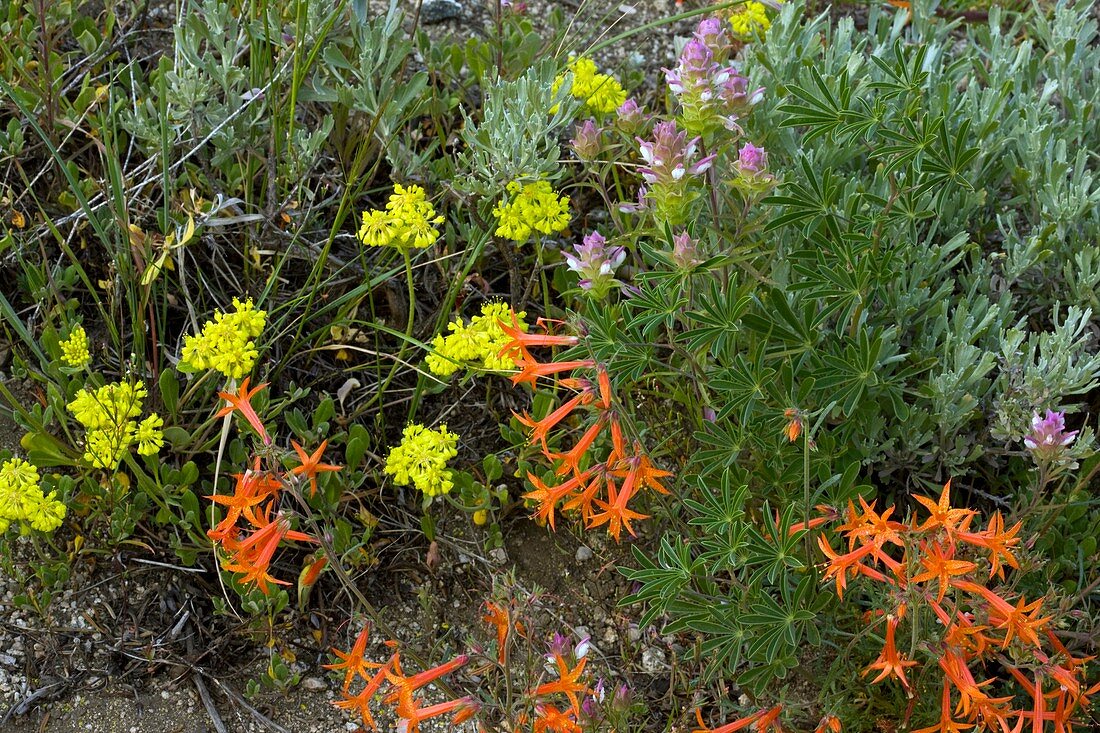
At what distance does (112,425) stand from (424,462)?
78cm

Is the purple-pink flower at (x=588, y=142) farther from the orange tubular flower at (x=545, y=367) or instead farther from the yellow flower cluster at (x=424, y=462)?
the yellow flower cluster at (x=424, y=462)

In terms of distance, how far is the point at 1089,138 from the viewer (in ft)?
11.4

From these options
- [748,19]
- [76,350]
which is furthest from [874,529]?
[748,19]

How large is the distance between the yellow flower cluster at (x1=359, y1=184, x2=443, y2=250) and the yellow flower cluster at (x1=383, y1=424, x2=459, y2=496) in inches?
19.0

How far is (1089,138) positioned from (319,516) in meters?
2.68

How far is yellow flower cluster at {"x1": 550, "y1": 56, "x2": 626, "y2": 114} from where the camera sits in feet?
10.9

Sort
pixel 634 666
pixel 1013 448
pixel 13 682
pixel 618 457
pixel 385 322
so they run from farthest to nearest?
pixel 385 322 < pixel 1013 448 < pixel 634 666 < pixel 13 682 < pixel 618 457

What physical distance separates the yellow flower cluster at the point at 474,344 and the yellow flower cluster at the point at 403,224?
0.24 meters

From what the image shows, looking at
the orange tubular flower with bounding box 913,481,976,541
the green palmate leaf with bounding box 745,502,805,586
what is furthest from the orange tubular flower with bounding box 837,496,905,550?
the green palmate leaf with bounding box 745,502,805,586

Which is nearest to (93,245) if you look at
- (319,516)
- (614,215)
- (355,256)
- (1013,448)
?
(355,256)

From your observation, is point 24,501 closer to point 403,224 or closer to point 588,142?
point 403,224

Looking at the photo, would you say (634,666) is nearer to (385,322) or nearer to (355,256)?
(385,322)

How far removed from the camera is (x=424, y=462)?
2752 mm

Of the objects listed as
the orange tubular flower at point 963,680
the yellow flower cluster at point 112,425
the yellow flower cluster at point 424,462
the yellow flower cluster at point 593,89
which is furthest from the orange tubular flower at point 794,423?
the yellow flower cluster at point 112,425
